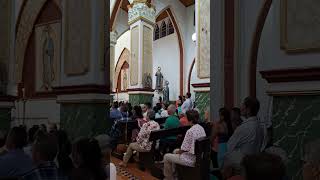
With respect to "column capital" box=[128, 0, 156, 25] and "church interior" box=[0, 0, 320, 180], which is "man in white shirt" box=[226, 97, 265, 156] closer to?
"church interior" box=[0, 0, 320, 180]

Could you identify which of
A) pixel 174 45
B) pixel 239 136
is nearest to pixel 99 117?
pixel 239 136

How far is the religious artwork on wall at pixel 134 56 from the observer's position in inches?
619

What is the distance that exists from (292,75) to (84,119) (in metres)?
3.25

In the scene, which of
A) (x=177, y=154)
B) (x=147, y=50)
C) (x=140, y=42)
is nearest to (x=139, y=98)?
(x=147, y=50)

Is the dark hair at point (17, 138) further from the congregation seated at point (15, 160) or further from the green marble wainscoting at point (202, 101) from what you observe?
the green marble wainscoting at point (202, 101)

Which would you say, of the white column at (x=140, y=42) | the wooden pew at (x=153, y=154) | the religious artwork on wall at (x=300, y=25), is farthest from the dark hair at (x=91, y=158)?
the white column at (x=140, y=42)

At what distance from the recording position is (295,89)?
317cm

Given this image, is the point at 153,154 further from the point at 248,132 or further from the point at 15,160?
the point at 15,160


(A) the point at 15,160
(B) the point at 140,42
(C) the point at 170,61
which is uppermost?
(B) the point at 140,42

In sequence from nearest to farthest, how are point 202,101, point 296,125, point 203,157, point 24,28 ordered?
point 296,125 < point 203,157 < point 24,28 < point 202,101

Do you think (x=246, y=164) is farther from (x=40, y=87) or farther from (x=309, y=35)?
(x=40, y=87)

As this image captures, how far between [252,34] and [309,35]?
3183 millimetres

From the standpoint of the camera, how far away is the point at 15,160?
11.0 feet

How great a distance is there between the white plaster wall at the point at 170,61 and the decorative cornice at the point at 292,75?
1898 centimetres
